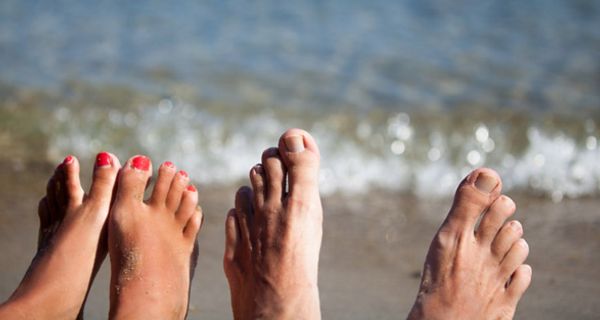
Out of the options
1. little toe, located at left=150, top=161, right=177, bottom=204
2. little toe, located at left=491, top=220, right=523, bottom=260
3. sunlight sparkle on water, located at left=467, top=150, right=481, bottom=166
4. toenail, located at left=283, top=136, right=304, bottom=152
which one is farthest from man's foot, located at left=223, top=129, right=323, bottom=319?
sunlight sparkle on water, located at left=467, top=150, right=481, bottom=166

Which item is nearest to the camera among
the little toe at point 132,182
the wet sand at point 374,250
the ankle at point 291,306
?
the ankle at point 291,306

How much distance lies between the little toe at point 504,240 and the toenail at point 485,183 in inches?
5.4

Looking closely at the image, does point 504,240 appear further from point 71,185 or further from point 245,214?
point 71,185

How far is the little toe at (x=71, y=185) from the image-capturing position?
8.16ft

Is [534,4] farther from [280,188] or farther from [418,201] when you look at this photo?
[280,188]

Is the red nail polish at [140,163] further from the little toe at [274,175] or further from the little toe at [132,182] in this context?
the little toe at [274,175]

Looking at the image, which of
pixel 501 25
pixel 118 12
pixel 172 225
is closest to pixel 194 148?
pixel 172 225

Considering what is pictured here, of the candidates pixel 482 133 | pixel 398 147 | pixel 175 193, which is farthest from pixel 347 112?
pixel 175 193

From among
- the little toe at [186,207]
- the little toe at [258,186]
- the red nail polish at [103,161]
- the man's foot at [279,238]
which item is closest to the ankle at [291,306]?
the man's foot at [279,238]

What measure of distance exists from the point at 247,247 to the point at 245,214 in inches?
4.4

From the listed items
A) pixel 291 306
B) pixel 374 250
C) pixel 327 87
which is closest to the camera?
pixel 291 306

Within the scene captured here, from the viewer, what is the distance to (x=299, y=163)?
239 cm

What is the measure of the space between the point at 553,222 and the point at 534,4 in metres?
2.83

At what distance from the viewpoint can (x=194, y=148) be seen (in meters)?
4.02
